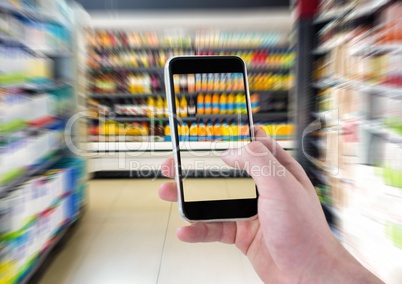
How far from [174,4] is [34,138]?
8.39ft

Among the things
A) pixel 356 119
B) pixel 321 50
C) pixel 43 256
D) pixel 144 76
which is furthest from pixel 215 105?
pixel 43 256

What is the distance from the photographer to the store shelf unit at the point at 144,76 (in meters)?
3.53

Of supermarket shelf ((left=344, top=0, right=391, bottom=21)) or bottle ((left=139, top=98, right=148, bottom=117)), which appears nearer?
supermarket shelf ((left=344, top=0, right=391, bottom=21))

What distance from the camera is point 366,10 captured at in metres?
1.61

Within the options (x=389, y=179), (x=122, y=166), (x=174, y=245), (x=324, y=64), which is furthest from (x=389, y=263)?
(x=122, y=166)

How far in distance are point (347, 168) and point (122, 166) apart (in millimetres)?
2360

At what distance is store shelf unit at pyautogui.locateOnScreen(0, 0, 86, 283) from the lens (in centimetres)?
125

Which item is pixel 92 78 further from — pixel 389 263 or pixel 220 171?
pixel 389 263

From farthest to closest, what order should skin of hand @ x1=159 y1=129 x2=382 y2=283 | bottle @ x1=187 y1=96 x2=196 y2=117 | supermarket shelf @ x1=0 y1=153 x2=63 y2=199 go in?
supermarket shelf @ x1=0 y1=153 x2=63 y2=199
bottle @ x1=187 y1=96 x2=196 y2=117
skin of hand @ x1=159 y1=129 x2=382 y2=283

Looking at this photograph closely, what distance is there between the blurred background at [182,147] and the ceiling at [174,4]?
28 cm

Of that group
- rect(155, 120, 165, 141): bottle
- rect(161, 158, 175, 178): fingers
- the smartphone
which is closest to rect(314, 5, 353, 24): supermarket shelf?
the smartphone

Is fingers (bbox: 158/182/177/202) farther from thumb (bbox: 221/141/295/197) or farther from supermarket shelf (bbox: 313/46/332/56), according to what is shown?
supermarket shelf (bbox: 313/46/332/56)

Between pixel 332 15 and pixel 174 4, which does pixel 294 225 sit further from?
pixel 174 4

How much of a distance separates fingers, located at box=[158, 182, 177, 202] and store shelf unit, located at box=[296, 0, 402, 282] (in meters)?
0.97
